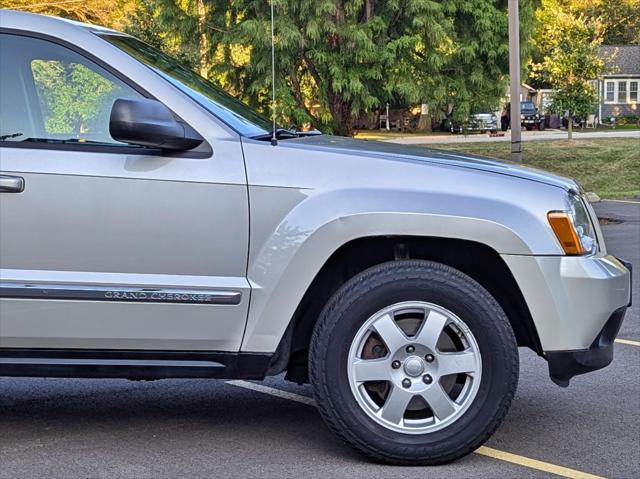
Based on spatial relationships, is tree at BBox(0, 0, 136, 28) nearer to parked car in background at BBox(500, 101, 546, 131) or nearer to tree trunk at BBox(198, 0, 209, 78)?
tree trunk at BBox(198, 0, 209, 78)

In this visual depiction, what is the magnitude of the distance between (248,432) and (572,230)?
5.91 feet

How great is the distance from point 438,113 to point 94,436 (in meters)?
18.6

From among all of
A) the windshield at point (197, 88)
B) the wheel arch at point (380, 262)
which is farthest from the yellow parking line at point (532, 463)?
the windshield at point (197, 88)

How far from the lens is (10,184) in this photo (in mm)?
4012

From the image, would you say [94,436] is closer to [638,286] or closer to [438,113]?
[638,286]

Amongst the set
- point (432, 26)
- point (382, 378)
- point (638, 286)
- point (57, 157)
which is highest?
point (432, 26)

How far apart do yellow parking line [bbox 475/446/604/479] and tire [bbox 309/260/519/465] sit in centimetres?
26

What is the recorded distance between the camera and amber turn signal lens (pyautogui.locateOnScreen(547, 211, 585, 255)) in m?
4.14

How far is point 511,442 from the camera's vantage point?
4617mm

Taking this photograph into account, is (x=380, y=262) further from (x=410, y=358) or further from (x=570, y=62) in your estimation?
(x=570, y=62)

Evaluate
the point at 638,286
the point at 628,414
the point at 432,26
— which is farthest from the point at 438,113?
the point at 628,414

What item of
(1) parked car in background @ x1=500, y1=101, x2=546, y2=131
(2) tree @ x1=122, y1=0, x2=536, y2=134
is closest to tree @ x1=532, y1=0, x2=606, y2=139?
(2) tree @ x1=122, y1=0, x2=536, y2=134

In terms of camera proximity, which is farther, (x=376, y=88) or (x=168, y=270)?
(x=376, y=88)

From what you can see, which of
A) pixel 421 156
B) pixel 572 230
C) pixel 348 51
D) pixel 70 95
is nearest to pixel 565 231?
pixel 572 230
